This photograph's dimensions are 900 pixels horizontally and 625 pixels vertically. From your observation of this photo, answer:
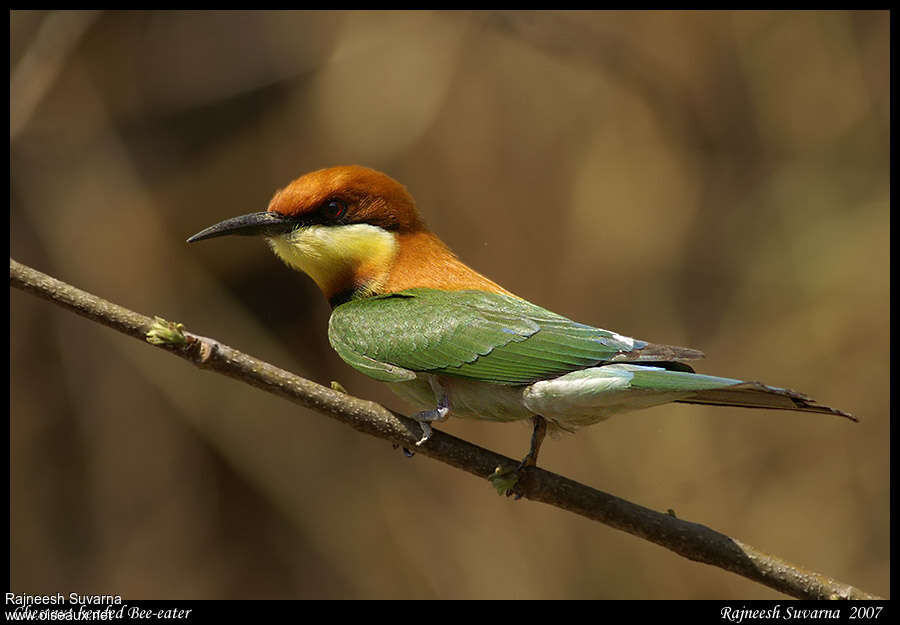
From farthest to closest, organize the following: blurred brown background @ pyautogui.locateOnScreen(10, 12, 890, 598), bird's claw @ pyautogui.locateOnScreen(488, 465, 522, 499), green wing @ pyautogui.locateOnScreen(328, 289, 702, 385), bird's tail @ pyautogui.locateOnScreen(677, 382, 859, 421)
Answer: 1. blurred brown background @ pyautogui.locateOnScreen(10, 12, 890, 598)
2. green wing @ pyautogui.locateOnScreen(328, 289, 702, 385)
3. bird's claw @ pyautogui.locateOnScreen(488, 465, 522, 499)
4. bird's tail @ pyautogui.locateOnScreen(677, 382, 859, 421)

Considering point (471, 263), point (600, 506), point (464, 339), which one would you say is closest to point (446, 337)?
point (464, 339)

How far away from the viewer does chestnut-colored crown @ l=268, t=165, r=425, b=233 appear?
202 centimetres

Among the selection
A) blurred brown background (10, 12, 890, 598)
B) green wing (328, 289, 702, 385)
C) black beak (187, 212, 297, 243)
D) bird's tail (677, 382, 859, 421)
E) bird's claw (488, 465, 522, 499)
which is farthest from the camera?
blurred brown background (10, 12, 890, 598)

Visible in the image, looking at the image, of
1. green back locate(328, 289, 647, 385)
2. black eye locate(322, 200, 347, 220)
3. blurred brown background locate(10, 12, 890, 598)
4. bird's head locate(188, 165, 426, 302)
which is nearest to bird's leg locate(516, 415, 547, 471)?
green back locate(328, 289, 647, 385)

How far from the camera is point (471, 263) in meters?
3.73

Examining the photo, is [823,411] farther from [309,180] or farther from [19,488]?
[19,488]

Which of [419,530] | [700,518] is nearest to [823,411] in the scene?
[700,518]

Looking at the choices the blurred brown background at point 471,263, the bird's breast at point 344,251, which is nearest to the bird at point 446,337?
the bird's breast at point 344,251

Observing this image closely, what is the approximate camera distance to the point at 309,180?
202 cm

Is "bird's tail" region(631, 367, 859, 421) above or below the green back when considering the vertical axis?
above

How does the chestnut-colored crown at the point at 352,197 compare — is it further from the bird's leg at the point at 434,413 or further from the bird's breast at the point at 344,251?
the bird's leg at the point at 434,413

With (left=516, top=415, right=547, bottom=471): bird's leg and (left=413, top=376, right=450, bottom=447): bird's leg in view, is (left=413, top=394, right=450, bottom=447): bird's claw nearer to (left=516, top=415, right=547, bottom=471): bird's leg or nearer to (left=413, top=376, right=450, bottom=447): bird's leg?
(left=413, top=376, right=450, bottom=447): bird's leg

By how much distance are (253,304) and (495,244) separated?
3.34ft

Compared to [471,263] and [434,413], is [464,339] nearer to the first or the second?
[434,413]
